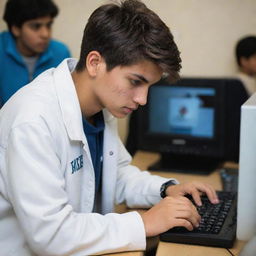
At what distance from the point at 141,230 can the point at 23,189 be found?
0.31 meters

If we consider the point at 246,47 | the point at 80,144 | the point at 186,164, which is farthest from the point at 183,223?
the point at 246,47

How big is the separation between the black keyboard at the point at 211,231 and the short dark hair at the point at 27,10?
1.63m

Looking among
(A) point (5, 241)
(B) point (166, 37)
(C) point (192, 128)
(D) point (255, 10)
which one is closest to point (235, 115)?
(C) point (192, 128)

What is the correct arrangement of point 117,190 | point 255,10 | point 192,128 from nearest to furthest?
point 117,190 < point 192,128 < point 255,10

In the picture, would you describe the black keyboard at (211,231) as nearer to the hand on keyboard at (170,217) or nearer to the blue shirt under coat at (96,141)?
the hand on keyboard at (170,217)

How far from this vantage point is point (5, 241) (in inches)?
47.2

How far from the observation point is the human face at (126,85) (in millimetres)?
1201

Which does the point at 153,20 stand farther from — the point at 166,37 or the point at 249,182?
the point at 249,182

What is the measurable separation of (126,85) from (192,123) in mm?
827

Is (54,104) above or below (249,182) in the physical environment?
above

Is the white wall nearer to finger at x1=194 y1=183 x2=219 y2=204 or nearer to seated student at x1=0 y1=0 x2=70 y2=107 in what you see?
seated student at x1=0 y1=0 x2=70 y2=107

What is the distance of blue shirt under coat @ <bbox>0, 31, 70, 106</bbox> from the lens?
8.57 feet

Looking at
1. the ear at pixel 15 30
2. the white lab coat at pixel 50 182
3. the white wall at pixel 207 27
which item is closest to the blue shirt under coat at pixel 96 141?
the white lab coat at pixel 50 182

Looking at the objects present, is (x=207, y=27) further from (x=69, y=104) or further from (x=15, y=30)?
(x=69, y=104)
